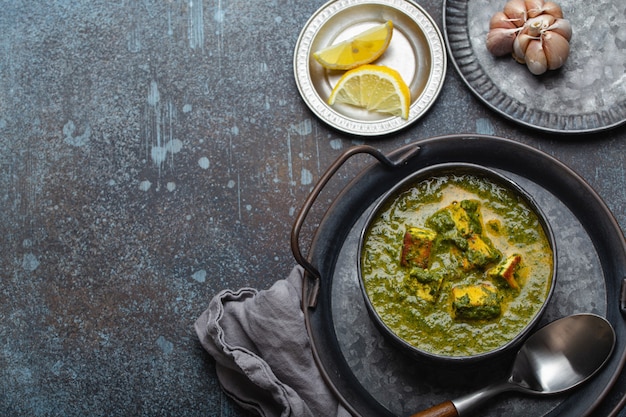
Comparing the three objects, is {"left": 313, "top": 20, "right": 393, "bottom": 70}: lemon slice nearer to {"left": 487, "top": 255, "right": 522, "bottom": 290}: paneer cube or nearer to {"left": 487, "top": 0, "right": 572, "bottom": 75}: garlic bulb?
{"left": 487, "top": 0, "right": 572, "bottom": 75}: garlic bulb

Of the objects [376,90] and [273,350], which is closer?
[273,350]

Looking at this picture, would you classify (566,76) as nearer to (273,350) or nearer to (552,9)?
(552,9)

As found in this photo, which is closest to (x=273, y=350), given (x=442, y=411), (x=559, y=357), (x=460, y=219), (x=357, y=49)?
(x=442, y=411)

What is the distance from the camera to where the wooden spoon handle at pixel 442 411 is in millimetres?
1528

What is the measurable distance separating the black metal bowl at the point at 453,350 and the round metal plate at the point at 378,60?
0.29m

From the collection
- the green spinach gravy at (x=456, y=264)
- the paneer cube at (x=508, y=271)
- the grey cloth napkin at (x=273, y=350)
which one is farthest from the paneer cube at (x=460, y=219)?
the grey cloth napkin at (x=273, y=350)

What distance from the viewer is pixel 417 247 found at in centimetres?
155

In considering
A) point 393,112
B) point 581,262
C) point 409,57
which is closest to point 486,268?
point 581,262

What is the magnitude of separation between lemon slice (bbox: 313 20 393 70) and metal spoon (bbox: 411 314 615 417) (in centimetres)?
88

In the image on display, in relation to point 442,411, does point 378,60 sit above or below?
above

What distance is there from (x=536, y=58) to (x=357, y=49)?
1.61 feet

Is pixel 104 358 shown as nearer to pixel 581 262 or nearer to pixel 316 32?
pixel 316 32

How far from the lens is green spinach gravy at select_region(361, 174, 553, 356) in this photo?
5.00 ft

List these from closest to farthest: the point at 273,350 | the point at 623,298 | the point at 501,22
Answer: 1. the point at 623,298
2. the point at 273,350
3. the point at 501,22
